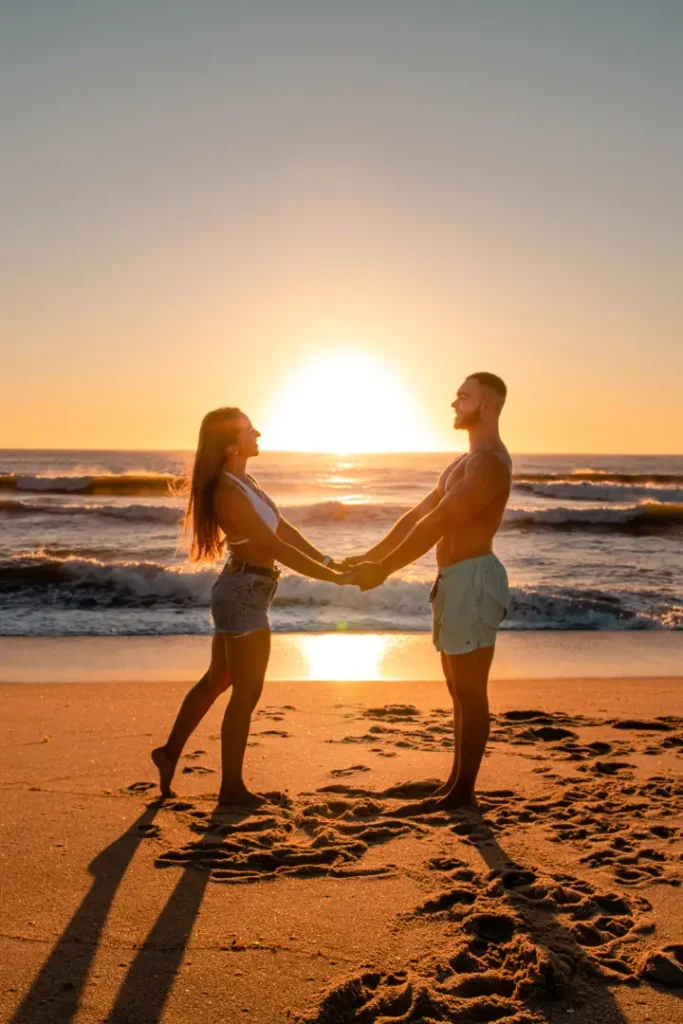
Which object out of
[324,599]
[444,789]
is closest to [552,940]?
[444,789]

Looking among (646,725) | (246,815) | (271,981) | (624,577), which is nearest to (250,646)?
(246,815)

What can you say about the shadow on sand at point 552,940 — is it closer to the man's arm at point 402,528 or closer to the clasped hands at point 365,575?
the clasped hands at point 365,575

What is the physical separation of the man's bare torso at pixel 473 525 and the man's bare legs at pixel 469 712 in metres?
0.49

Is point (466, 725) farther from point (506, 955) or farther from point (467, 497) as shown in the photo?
point (506, 955)

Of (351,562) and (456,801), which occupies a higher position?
(351,562)

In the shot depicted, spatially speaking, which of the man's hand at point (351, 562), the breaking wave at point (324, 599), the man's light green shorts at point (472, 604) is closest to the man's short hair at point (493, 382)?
the man's light green shorts at point (472, 604)

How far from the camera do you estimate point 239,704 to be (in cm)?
484

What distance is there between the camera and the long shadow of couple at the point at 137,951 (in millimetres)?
2850

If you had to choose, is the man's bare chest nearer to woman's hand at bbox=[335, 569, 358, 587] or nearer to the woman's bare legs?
woman's hand at bbox=[335, 569, 358, 587]

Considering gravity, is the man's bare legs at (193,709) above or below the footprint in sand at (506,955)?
above

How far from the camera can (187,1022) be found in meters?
2.81

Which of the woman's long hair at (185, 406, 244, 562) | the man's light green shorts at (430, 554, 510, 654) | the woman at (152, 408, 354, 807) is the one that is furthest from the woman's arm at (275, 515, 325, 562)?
the man's light green shorts at (430, 554, 510, 654)

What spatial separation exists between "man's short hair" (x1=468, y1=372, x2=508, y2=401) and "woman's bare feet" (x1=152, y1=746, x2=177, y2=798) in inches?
98.3

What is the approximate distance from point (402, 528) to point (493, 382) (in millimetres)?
1143
